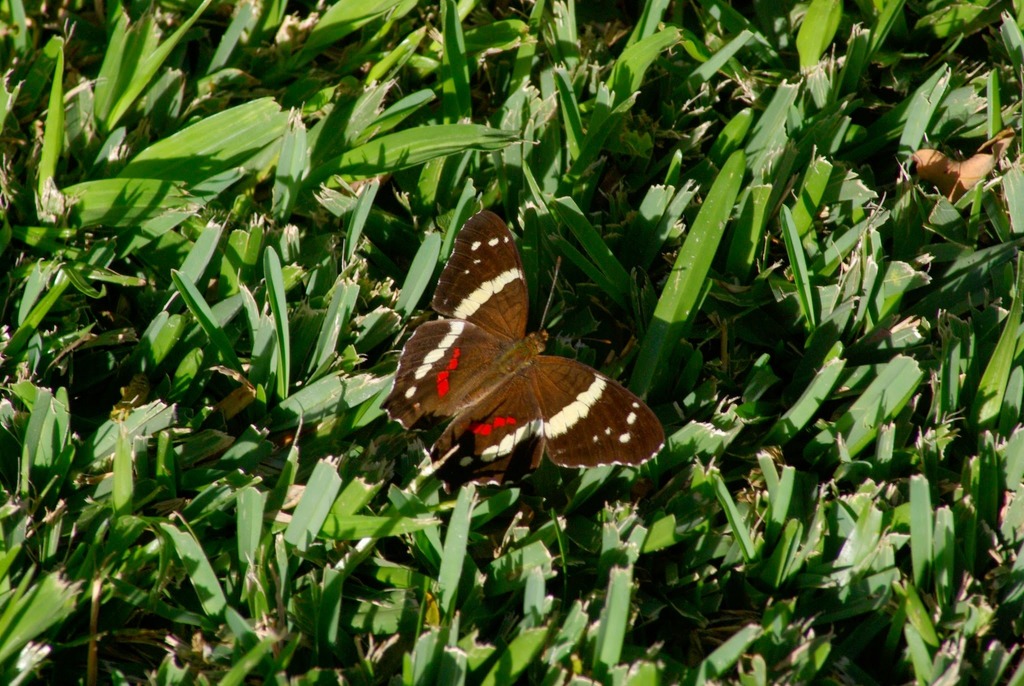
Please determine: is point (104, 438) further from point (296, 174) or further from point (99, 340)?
point (296, 174)

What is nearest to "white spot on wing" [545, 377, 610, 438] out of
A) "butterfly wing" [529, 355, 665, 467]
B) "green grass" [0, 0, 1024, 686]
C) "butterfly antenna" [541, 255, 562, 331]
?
"butterfly wing" [529, 355, 665, 467]

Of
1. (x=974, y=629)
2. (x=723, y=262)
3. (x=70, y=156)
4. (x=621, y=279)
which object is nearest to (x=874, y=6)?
(x=723, y=262)

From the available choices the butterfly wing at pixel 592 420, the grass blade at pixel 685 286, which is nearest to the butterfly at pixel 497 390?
the butterfly wing at pixel 592 420

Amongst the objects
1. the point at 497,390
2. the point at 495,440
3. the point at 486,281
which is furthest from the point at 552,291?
the point at 495,440

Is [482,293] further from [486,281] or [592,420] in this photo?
[592,420]

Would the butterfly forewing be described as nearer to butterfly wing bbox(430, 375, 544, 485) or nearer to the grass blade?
butterfly wing bbox(430, 375, 544, 485)

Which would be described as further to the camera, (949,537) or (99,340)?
(99,340)

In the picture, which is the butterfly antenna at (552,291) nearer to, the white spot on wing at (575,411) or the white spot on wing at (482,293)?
the white spot on wing at (482,293)
